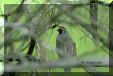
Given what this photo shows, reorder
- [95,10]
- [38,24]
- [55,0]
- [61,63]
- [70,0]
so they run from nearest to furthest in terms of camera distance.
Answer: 1. [61,63]
2. [38,24]
3. [95,10]
4. [55,0]
5. [70,0]

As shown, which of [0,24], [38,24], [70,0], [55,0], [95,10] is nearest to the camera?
[0,24]

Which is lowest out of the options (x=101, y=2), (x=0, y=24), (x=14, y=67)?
(x=14, y=67)

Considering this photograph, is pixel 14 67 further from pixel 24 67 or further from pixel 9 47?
pixel 9 47

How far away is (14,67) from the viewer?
57cm

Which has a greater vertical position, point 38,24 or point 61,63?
point 38,24

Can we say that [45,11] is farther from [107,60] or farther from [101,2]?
[107,60]

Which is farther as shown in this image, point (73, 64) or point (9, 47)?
point (9, 47)

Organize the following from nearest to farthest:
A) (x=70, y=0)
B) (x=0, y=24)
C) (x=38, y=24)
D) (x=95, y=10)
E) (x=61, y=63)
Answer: (x=61, y=63) → (x=0, y=24) → (x=38, y=24) → (x=95, y=10) → (x=70, y=0)

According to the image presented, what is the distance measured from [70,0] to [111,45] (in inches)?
23.2

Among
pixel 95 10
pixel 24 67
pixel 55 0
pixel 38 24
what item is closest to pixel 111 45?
pixel 95 10

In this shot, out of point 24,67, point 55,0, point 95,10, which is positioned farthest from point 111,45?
point 24,67

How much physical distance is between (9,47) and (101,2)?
2.15 ft

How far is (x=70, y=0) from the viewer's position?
5.12 feet

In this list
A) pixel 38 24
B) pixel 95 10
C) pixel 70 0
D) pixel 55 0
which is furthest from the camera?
pixel 70 0
